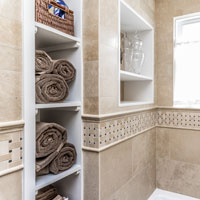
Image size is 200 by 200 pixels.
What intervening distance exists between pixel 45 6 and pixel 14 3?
0.61ft

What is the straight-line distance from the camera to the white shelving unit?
0.86 meters

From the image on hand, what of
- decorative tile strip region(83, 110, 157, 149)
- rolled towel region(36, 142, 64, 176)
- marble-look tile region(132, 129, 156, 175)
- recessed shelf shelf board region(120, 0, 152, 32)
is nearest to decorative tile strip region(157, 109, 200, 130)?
marble-look tile region(132, 129, 156, 175)

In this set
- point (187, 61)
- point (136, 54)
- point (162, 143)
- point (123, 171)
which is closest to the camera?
point (123, 171)

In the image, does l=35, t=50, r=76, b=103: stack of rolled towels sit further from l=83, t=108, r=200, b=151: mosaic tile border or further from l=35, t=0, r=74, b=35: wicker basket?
l=83, t=108, r=200, b=151: mosaic tile border

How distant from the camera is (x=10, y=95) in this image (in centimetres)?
80

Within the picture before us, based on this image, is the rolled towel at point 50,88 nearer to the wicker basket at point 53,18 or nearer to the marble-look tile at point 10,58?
the marble-look tile at point 10,58

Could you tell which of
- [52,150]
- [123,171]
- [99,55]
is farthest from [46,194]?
[99,55]

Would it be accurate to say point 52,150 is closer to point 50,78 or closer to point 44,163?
point 44,163

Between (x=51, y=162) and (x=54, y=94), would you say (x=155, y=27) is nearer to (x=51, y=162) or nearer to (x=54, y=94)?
(x=54, y=94)

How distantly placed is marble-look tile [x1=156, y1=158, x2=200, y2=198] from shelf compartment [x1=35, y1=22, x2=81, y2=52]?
155 cm

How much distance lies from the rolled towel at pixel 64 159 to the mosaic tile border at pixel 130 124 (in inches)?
3.7

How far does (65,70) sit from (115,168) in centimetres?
75

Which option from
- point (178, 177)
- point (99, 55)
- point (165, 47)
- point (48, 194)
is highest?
point (165, 47)

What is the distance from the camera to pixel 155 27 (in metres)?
1.96
